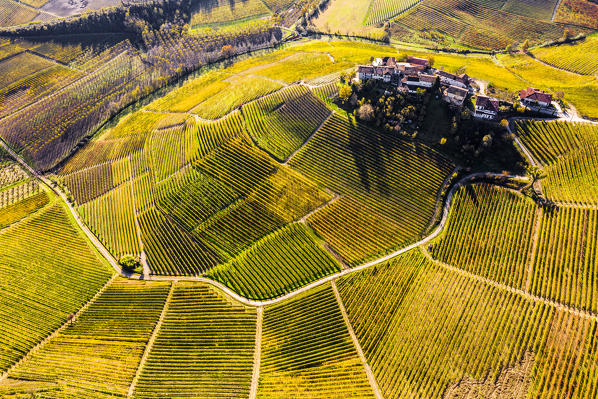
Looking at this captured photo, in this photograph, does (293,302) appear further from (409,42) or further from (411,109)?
(409,42)

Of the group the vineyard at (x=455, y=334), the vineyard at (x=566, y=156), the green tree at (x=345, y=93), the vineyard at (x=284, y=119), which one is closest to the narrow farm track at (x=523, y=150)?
the vineyard at (x=566, y=156)

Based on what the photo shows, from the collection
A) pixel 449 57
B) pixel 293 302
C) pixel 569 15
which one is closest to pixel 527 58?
pixel 449 57

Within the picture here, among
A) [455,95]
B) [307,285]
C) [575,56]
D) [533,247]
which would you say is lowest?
[307,285]

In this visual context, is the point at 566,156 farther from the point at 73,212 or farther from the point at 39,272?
the point at 73,212

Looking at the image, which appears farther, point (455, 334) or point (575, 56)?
point (575, 56)

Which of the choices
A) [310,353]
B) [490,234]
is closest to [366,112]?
[490,234]

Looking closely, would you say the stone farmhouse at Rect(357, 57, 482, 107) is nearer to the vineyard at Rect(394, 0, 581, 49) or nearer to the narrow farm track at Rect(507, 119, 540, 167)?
the narrow farm track at Rect(507, 119, 540, 167)

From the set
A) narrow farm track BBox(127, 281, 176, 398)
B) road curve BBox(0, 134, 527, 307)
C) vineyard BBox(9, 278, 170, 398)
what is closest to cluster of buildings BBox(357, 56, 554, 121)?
road curve BBox(0, 134, 527, 307)
